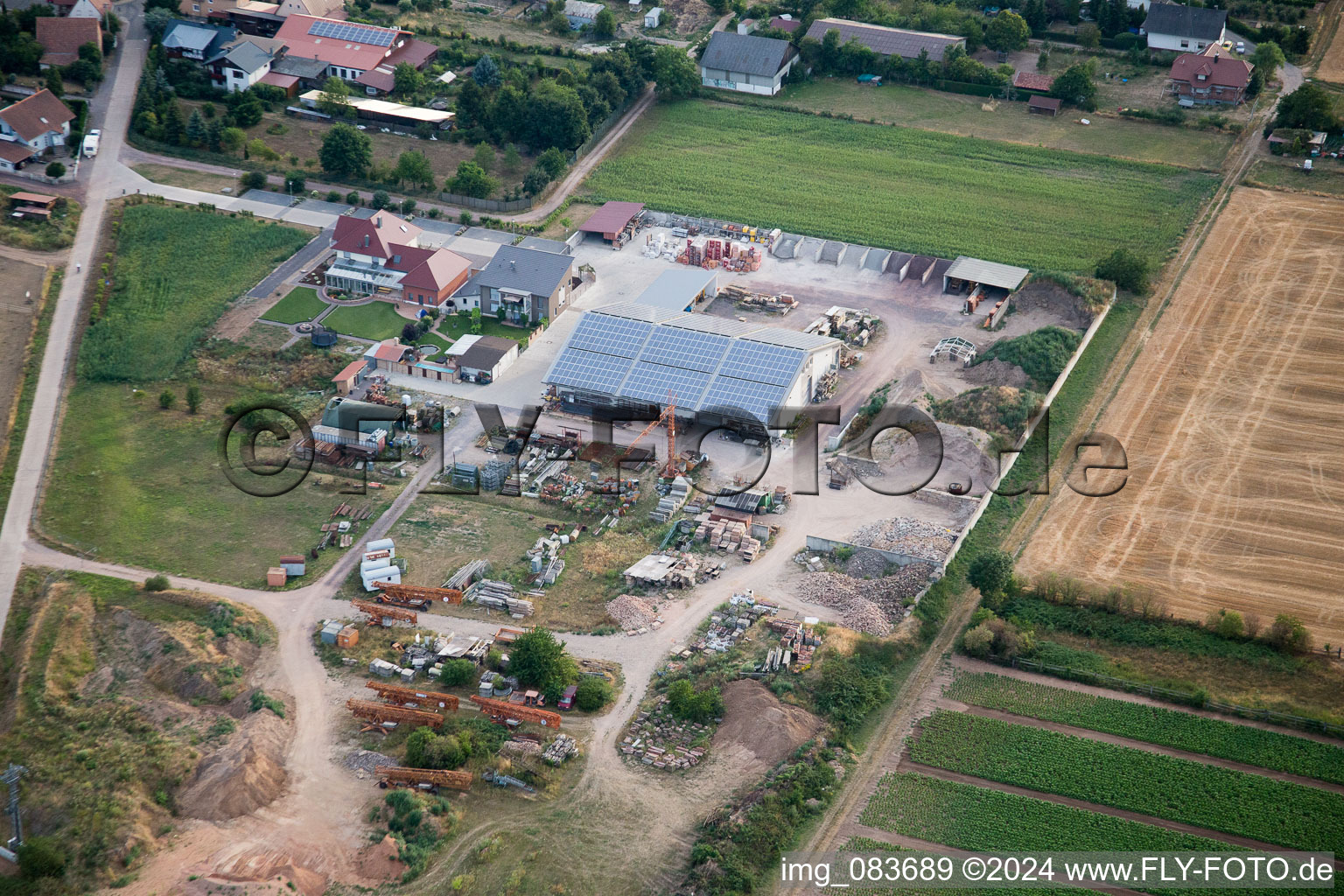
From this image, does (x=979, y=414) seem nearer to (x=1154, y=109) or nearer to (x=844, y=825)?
(x=844, y=825)

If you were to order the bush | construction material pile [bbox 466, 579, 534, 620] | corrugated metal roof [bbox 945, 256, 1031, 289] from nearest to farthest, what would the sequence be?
the bush → construction material pile [bbox 466, 579, 534, 620] → corrugated metal roof [bbox 945, 256, 1031, 289]

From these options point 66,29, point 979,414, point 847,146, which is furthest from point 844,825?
point 66,29

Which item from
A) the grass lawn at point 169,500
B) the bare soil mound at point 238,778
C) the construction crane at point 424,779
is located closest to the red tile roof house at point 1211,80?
the grass lawn at point 169,500

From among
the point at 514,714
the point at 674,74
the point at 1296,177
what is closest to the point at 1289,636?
the point at 514,714

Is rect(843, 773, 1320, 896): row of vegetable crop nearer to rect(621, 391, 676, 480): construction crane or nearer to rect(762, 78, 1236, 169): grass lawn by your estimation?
rect(621, 391, 676, 480): construction crane

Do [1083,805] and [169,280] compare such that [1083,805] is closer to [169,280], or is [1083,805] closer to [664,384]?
[664,384]

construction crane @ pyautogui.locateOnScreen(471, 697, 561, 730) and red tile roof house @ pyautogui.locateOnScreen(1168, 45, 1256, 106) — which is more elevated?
red tile roof house @ pyautogui.locateOnScreen(1168, 45, 1256, 106)

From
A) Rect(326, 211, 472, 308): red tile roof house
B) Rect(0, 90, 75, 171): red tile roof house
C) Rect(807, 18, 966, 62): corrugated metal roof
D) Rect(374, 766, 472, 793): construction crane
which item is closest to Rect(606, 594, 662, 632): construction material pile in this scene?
Rect(374, 766, 472, 793): construction crane
